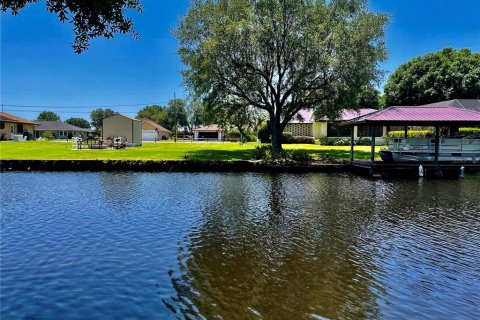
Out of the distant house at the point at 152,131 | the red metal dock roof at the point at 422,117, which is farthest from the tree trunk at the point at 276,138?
the distant house at the point at 152,131

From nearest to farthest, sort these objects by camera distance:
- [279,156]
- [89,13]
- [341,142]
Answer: [89,13] < [279,156] < [341,142]

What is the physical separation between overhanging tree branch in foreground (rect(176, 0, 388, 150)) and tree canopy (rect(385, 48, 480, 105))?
26536 millimetres

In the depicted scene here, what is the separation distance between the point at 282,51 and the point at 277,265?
26211 millimetres

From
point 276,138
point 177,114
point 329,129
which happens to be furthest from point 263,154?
point 177,114

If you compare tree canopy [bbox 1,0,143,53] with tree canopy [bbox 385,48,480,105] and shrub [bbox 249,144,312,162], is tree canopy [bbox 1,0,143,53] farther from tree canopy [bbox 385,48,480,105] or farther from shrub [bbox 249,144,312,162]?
tree canopy [bbox 385,48,480,105]

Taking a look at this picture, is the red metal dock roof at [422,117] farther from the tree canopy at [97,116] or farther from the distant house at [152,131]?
the tree canopy at [97,116]

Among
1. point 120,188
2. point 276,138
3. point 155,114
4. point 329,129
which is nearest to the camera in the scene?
point 120,188

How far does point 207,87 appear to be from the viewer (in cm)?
3275

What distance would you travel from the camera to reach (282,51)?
32188 mm

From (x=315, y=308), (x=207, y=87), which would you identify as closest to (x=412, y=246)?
(x=315, y=308)

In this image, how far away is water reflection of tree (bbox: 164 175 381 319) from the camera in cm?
678

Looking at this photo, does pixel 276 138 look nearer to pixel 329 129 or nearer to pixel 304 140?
pixel 304 140

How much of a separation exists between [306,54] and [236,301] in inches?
1046

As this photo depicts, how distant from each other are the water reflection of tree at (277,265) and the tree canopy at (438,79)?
46122 mm
